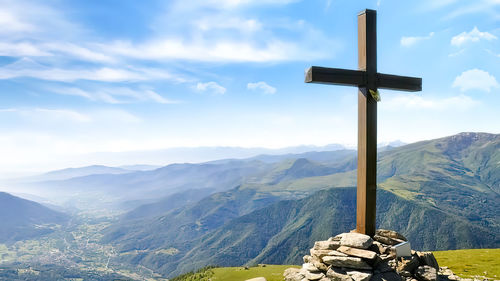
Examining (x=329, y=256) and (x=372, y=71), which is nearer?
(x=329, y=256)

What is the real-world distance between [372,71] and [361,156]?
2.95m

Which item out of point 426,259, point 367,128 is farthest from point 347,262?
point 367,128

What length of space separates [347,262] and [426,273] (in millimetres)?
2848

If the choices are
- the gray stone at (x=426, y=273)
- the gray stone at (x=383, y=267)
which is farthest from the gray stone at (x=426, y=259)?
the gray stone at (x=383, y=267)

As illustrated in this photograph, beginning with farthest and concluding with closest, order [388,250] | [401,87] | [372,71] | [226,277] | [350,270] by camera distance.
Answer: [226,277] < [401,87] < [372,71] < [388,250] < [350,270]

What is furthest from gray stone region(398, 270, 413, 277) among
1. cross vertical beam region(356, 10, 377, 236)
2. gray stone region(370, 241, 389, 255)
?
cross vertical beam region(356, 10, 377, 236)

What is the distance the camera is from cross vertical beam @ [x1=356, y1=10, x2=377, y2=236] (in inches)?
435

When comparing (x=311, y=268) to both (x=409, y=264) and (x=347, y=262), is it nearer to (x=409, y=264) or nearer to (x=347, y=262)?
(x=347, y=262)

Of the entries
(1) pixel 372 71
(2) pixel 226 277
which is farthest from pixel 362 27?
(2) pixel 226 277

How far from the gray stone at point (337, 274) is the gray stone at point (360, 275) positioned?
119mm

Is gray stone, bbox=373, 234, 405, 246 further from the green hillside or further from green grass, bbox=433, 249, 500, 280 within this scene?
green grass, bbox=433, 249, 500, 280

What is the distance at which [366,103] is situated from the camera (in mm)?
11164

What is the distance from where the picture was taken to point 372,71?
1140cm

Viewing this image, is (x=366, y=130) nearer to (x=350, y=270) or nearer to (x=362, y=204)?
(x=362, y=204)
